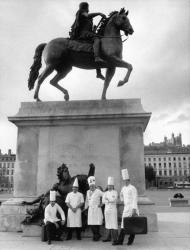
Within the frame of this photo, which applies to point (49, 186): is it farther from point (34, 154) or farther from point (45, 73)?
point (45, 73)

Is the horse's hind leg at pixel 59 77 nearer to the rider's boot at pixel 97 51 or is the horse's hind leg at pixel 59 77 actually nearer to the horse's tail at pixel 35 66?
the horse's tail at pixel 35 66

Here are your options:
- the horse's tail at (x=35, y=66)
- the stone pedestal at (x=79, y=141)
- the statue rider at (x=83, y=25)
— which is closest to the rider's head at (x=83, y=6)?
the statue rider at (x=83, y=25)

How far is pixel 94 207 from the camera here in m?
8.76

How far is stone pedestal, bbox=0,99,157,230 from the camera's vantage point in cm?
1033

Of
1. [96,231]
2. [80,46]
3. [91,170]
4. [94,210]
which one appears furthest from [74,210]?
[80,46]

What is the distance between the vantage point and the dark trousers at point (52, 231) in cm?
818

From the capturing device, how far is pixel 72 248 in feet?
24.4

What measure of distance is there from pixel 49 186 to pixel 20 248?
3.14 m

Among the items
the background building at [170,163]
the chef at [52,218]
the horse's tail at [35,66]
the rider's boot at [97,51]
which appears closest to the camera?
the chef at [52,218]

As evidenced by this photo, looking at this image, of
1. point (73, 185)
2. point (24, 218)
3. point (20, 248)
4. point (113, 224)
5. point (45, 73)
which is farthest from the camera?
point (45, 73)

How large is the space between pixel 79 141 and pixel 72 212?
2.60 m

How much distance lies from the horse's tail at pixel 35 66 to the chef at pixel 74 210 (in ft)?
15.1

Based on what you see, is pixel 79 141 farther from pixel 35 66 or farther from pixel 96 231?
pixel 35 66

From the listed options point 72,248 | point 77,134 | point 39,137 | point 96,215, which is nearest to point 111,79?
point 77,134
